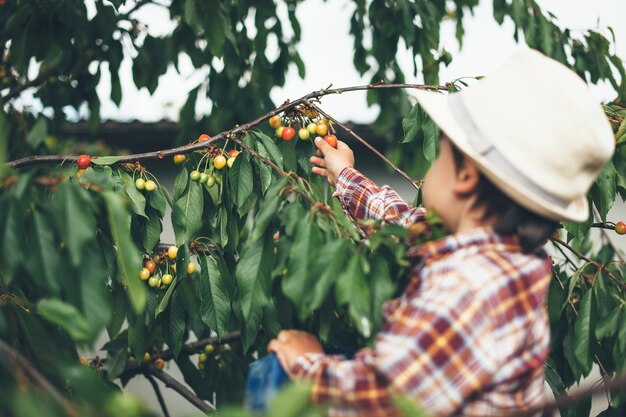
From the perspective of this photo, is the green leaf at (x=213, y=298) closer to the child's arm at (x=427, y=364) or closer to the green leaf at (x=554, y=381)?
the child's arm at (x=427, y=364)

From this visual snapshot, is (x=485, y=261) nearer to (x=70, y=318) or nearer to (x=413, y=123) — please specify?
(x=70, y=318)

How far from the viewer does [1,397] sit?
97cm

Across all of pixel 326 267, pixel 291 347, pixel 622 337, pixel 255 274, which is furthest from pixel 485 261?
pixel 622 337

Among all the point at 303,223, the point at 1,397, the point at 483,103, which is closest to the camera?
the point at 1,397

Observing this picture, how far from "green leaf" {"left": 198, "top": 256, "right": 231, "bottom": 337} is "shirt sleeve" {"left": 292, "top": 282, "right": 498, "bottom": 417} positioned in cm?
77

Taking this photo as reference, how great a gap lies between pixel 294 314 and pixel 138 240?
526 mm

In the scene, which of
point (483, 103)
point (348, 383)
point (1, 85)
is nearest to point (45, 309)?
point (348, 383)

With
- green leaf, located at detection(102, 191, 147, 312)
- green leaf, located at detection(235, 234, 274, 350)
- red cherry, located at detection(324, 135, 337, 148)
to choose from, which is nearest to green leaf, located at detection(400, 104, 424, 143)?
red cherry, located at detection(324, 135, 337, 148)

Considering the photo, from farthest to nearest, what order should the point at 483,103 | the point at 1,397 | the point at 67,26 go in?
the point at 67,26 < the point at 483,103 < the point at 1,397

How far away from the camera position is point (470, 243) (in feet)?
4.45

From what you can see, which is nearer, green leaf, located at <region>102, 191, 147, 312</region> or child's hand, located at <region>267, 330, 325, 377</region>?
green leaf, located at <region>102, 191, 147, 312</region>

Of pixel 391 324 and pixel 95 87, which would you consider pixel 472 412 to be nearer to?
pixel 391 324

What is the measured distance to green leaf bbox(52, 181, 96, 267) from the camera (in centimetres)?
116

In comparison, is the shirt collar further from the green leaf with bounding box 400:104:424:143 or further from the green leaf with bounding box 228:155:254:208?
the green leaf with bounding box 400:104:424:143
